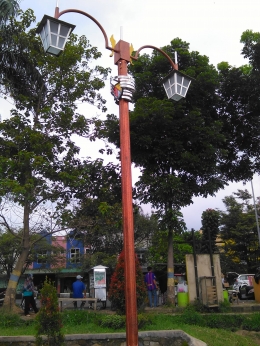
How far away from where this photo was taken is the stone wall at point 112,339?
7746 millimetres

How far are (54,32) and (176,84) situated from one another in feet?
7.47

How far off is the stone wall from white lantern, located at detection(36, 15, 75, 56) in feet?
19.3

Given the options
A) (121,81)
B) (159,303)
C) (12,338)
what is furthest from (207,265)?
(121,81)

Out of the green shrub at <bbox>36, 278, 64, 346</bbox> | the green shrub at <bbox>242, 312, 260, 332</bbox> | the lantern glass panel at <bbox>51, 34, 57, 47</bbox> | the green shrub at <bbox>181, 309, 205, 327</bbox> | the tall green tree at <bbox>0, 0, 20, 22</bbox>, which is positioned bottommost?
the green shrub at <bbox>242, 312, 260, 332</bbox>

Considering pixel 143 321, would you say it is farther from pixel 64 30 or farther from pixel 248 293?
pixel 248 293

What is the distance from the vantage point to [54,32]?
5.50 m

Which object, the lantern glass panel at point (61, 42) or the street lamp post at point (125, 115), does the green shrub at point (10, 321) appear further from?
the lantern glass panel at point (61, 42)

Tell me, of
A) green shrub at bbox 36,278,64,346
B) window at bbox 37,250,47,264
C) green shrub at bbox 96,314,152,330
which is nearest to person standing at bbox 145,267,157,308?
green shrub at bbox 96,314,152,330

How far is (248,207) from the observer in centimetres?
3684

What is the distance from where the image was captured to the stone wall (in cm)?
775

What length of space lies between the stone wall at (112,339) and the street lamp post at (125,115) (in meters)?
3.61

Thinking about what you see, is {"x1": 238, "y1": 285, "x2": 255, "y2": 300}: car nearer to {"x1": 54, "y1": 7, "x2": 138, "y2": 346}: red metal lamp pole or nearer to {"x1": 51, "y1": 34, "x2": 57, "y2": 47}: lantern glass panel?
{"x1": 54, "y1": 7, "x2": 138, "y2": 346}: red metal lamp pole

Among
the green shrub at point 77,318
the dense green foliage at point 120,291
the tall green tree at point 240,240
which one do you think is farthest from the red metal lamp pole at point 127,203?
the tall green tree at point 240,240

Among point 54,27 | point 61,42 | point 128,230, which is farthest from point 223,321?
point 54,27
